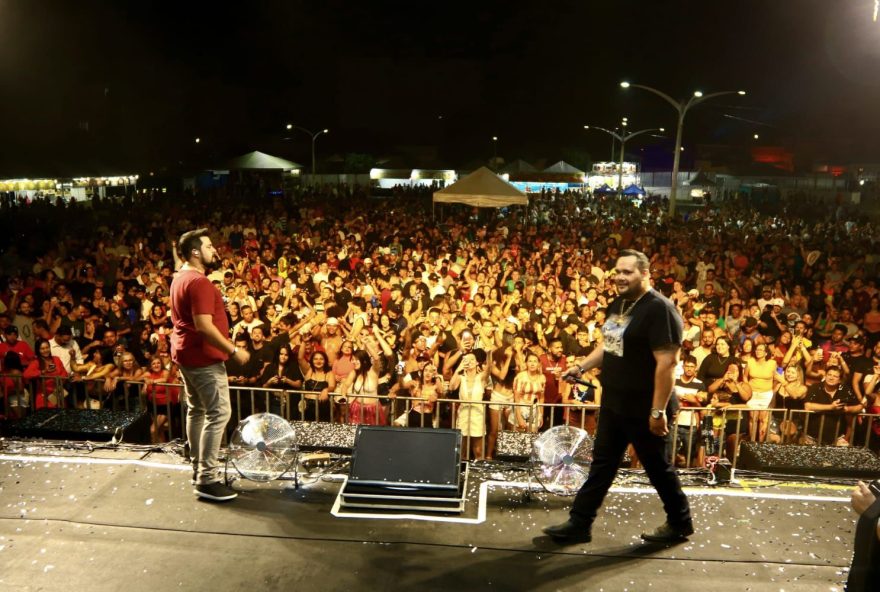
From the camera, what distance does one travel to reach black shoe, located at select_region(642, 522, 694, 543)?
3.63 meters

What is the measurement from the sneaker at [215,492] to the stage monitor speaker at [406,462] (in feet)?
2.39

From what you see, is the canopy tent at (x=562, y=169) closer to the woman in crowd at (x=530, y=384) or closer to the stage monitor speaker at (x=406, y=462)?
the woman in crowd at (x=530, y=384)

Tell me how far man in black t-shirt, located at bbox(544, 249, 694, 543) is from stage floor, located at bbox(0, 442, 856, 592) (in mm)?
170

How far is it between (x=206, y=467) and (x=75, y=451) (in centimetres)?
133

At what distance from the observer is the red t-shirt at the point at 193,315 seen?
387 cm

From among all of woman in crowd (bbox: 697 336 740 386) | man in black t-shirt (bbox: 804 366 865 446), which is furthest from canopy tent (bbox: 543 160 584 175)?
man in black t-shirt (bbox: 804 366 865 446)

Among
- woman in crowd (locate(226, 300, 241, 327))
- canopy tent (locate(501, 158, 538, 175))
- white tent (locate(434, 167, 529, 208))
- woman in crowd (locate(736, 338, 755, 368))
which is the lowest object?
woman in crowd (locate(736, 338, 755, 368))

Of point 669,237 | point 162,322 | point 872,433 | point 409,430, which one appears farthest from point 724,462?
point 669,237

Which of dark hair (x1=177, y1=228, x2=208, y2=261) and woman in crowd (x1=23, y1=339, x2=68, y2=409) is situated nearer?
dark hair (x1=177, y1=228, x2=208, y2=261)

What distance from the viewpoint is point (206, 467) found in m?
4.05

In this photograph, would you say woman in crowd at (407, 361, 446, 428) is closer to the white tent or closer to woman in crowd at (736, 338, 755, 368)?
woman in crowd at (736, 338, 755, 368)

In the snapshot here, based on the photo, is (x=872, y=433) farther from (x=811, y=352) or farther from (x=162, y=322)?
(x=162, y=322)

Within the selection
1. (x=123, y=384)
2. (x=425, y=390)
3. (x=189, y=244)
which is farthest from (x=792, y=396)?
(x=123, y=384)

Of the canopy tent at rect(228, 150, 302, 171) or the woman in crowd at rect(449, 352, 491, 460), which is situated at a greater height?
the canopy tent at rect(228, 150, 302, 171)
